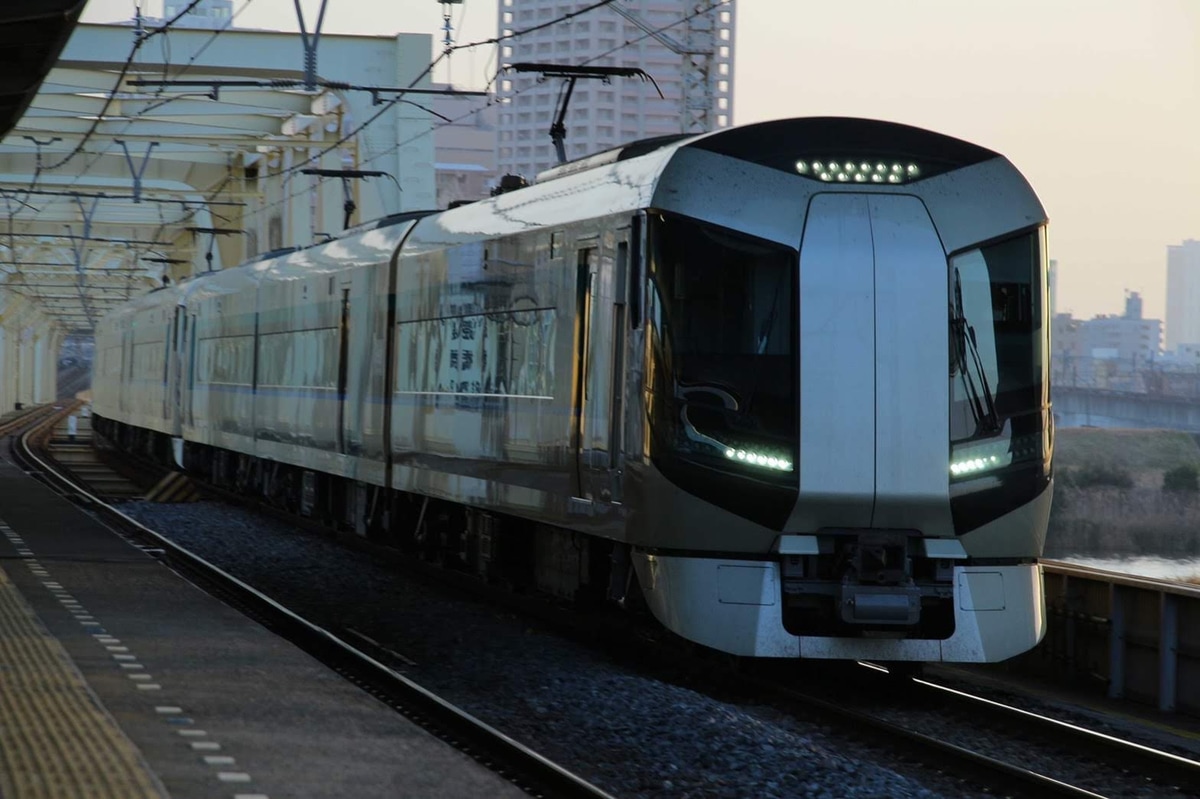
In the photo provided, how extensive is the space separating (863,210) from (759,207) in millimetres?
582

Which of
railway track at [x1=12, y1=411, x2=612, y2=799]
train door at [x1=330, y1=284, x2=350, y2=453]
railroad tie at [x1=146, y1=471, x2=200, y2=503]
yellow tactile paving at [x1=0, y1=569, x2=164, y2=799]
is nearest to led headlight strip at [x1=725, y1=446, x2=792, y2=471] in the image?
railway track at [x1=12, y1=411, x2=612, y2=799]

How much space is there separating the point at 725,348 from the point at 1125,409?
3440 centimetres

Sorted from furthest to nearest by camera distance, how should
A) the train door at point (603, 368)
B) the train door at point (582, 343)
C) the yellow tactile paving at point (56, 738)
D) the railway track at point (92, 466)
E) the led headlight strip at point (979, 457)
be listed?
1. the railway track at point (92, 466)
2. the train door at point (582, 343)
3. the train door at point (603, 368)
4. the led headlight strip at point (979, 457)
5. the yellow tactile paving at point (56, 738)

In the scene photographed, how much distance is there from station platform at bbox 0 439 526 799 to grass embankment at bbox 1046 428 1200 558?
30.4 m

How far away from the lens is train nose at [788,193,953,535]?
934 centimetres

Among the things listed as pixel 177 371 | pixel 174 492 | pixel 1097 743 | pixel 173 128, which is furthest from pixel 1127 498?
pixel 1097 743

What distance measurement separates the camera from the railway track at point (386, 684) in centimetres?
727

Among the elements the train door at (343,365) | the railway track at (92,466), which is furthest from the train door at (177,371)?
the train door at (343,365)

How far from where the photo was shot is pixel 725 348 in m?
9.42

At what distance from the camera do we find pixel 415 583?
49.2 feet

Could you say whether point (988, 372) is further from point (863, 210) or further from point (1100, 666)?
point (1100, 666)

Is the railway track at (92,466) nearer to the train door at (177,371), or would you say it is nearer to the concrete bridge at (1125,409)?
the train door at (177,371)

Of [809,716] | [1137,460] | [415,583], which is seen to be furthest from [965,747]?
[1137,460]

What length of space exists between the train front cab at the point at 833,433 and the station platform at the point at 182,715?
7.27 feet
